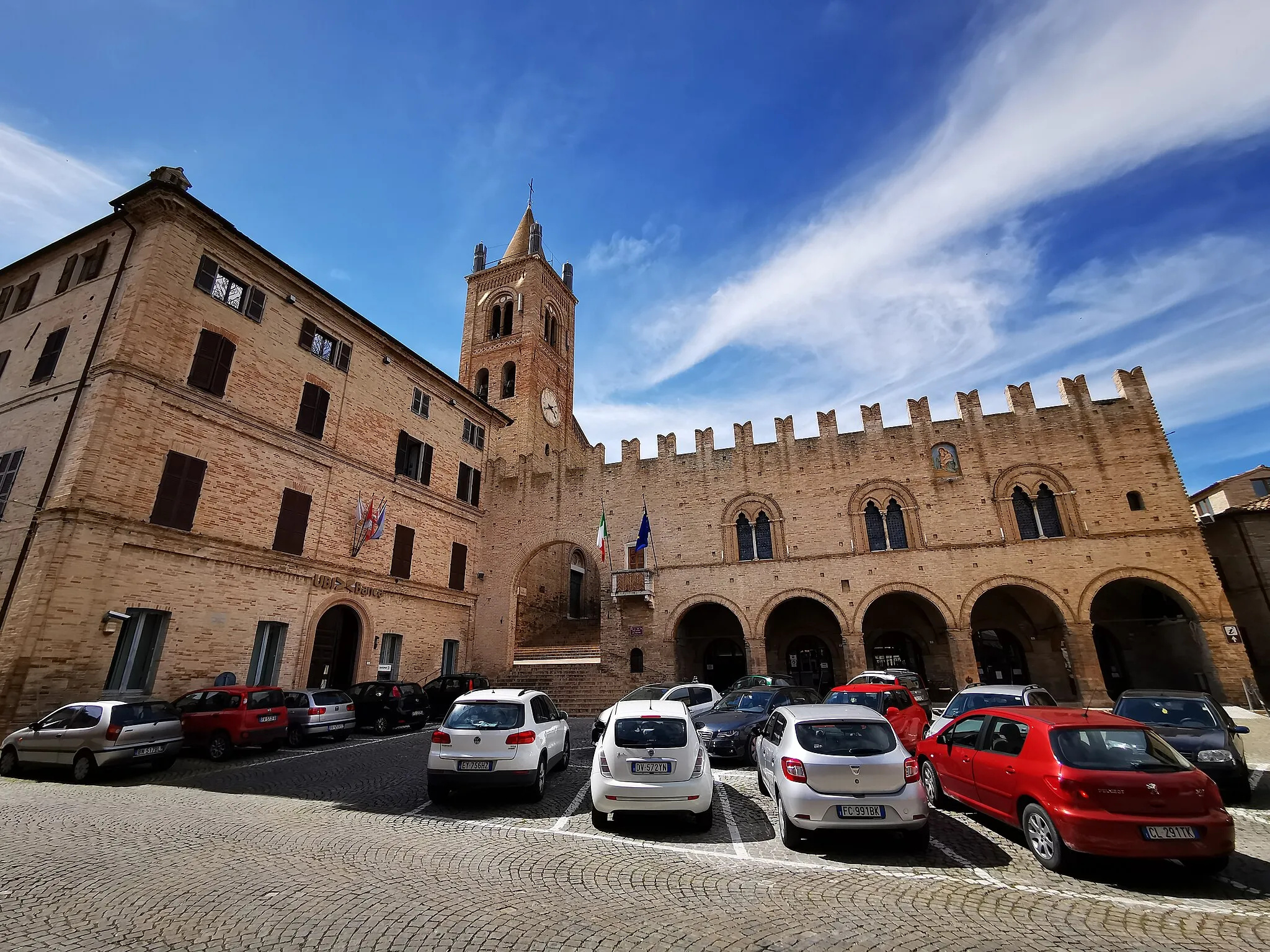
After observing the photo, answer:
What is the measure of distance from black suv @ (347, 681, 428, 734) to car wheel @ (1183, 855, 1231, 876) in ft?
51.0

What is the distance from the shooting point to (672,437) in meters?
25.0

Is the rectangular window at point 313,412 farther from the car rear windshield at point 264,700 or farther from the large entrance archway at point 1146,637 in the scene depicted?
the large entrance archway at point 1146,637

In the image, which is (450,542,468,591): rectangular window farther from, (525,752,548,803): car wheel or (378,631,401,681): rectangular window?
(525,752,548,803): car wheel

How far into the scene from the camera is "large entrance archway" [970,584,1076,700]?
67.5 ft

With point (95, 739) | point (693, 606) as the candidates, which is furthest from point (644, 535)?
point (95, 739)

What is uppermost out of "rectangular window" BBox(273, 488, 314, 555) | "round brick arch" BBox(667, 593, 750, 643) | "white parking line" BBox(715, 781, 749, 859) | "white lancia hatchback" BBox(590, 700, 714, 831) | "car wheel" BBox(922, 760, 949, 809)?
"rectangular window" BBox(273, 488, 314, 555)

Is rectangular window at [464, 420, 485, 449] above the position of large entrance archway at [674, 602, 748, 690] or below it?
above

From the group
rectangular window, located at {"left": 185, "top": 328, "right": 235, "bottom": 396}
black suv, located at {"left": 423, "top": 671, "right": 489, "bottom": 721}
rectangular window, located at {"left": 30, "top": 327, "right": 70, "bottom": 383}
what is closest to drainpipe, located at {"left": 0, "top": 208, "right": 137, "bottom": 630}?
rectangular window, located at {"left": 30, "top": 327, "right": 70, "bottom": 383}

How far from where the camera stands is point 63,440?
14.0m

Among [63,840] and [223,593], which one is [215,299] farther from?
[63,840]

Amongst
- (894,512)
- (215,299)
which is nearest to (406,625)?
(215,299)

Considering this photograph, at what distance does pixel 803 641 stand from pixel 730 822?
1798cm

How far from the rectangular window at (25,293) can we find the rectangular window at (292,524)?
10.0 m

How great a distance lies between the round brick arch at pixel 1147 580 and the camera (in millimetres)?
18234
